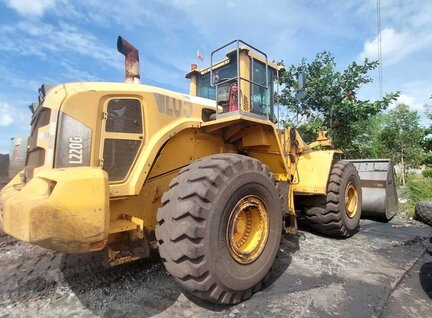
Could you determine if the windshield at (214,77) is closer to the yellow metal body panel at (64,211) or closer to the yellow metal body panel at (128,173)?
the yellow metal body panel at (128,173)

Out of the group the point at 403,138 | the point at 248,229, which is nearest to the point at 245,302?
the point at 248,229

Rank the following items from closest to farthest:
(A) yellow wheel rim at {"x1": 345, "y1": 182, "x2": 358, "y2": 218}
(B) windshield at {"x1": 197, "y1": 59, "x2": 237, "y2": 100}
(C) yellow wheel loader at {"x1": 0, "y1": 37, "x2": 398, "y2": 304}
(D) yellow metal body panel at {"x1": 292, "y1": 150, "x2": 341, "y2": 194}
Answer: (C) yellow wheel loader at {"x1": 0, "y1": 37, "x2": 398, "y2": 304}, (B) windshield at {"x1": 197, "y1": 59, "x2": 237, "y2": 100}, (D) yellow metal body panel at {"x1": 292, "y1": 150, "x2": 341, "y2": 194}, (A) yellow wheel rim at {"x1": 345, "y1": 182, "x2": 358, "y2": 218}

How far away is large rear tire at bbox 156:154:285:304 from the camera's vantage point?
2723mm

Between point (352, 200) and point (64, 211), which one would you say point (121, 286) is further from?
point (352, 200)

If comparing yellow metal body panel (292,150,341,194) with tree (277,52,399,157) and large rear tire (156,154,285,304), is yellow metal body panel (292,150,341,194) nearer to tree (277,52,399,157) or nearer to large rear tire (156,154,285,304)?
large rear tire (156,154,285,304)

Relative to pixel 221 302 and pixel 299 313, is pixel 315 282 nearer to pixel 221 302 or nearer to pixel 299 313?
pixel 299 313

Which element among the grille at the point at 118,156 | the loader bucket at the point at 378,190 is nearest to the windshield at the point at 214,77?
the grille at the point at 118,156

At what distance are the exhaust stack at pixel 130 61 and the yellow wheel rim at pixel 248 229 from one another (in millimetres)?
1845

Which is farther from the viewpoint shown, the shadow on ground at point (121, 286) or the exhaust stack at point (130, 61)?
the exhaust stack at point (130, 61)

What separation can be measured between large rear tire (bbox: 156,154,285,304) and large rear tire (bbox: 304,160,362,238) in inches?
81.7

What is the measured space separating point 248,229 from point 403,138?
52.2ft

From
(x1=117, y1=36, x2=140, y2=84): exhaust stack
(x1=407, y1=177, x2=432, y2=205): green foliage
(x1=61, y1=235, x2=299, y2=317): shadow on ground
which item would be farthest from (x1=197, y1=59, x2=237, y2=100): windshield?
(x1=407, y1=177, x2=432, y2=205): green foliage

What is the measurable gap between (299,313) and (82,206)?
6.68 feet

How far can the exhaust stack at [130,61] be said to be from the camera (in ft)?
12.3
